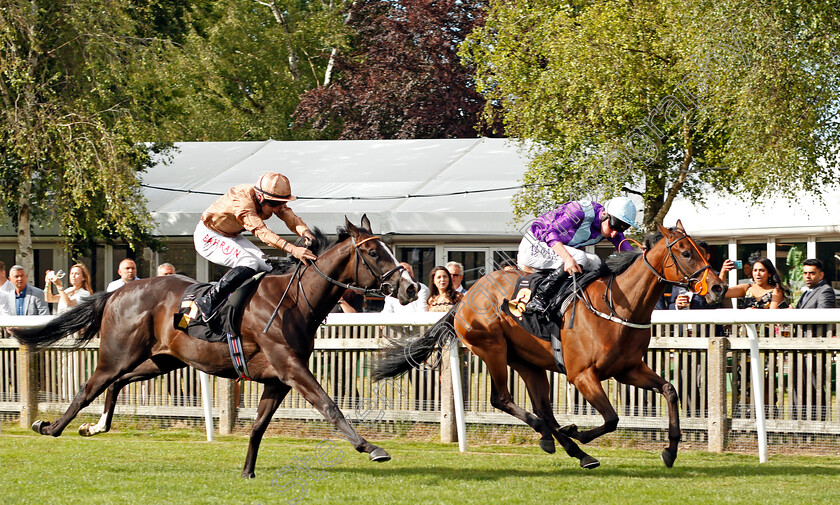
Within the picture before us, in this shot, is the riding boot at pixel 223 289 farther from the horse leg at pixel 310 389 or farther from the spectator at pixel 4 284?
the spectator at pixel 4 284

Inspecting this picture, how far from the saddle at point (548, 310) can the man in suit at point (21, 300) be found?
479cm

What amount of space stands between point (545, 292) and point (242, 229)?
2.00 meters

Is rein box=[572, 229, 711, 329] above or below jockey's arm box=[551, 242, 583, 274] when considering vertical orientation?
below

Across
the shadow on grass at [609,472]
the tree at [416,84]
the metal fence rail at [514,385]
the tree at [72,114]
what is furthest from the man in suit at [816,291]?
the tree at [416,84]

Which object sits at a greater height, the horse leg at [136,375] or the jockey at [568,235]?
the jockey at [568,235]

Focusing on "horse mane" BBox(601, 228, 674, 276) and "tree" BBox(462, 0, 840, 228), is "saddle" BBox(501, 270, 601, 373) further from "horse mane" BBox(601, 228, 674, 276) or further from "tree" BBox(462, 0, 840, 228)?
"tree" BBox(462, 0, 840, 228)

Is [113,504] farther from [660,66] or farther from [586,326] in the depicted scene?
[660,66]

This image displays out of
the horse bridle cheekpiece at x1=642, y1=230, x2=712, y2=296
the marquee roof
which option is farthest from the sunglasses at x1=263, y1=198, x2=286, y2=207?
the marquee roof

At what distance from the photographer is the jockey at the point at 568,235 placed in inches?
281

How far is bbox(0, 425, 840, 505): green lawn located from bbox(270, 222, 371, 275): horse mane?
1.24m

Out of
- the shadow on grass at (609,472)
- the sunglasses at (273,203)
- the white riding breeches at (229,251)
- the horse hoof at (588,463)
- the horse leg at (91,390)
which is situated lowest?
the shadow on grass at (609,472)

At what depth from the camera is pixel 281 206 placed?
6.84 m

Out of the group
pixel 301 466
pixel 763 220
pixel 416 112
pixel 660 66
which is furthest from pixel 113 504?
pixel 416 112

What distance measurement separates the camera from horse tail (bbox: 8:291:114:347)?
757 cm
